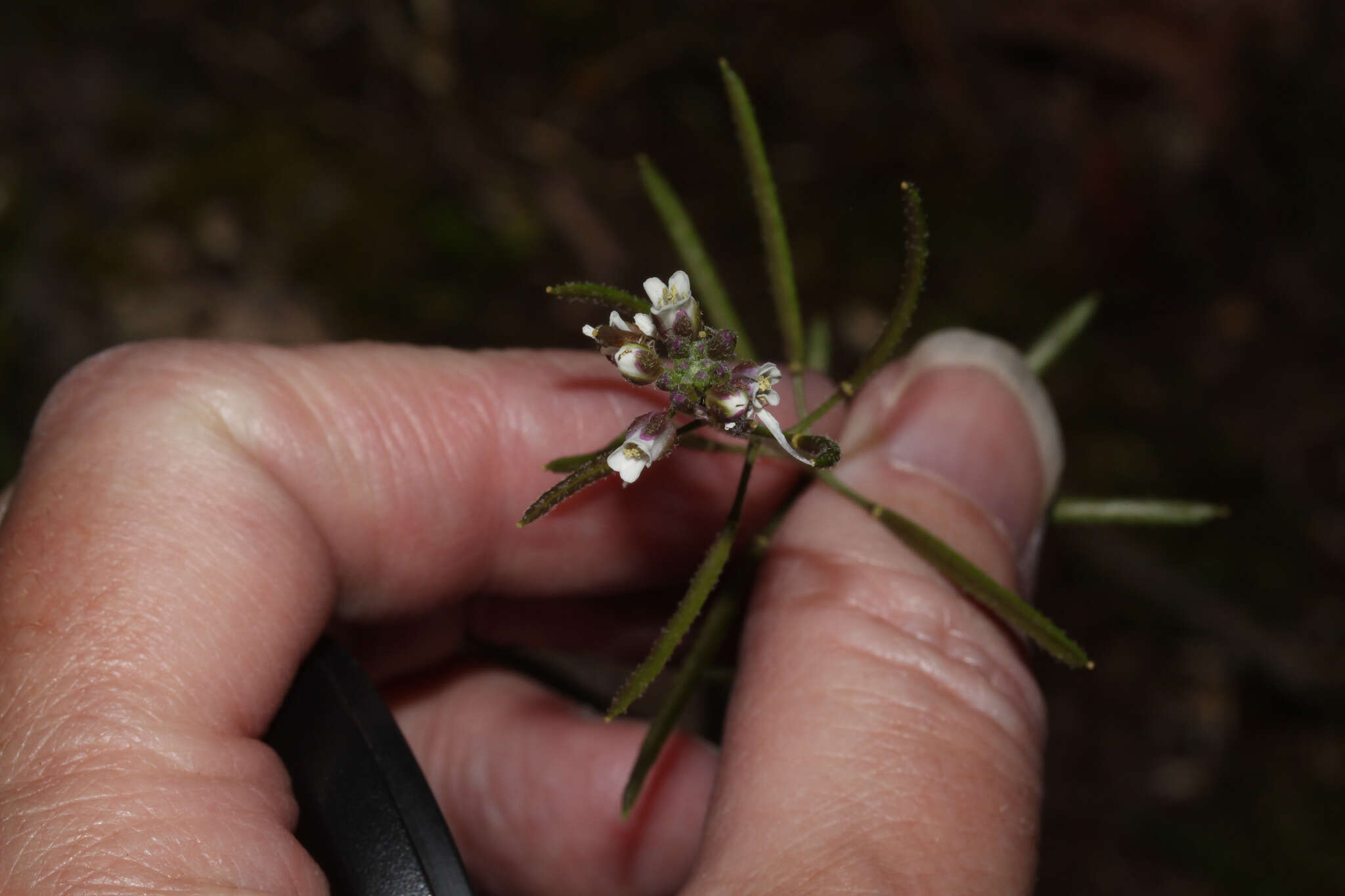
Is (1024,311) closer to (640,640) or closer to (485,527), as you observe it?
(640,640)

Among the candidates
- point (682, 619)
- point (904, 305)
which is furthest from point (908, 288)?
point (682, 619)

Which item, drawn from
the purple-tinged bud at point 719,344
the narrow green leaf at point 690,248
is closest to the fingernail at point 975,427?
the narrow green leaf at point 690,248

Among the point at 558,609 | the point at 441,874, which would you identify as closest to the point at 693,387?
the point at 441,874

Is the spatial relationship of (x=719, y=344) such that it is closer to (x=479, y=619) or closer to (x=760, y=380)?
(x=760, y=380)

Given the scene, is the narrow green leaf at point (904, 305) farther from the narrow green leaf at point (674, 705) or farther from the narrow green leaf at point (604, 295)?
the narrow green leaf at point (674, 705)

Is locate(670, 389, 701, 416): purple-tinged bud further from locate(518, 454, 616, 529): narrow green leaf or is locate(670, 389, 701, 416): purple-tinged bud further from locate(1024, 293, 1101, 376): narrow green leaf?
locate(1024, 293, 1101, 376): narrow green leaf

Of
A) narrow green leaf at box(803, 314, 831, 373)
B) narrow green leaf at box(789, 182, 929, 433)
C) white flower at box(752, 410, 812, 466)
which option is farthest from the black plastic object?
narrow green leaf at box(803, 314, 831, 373)
